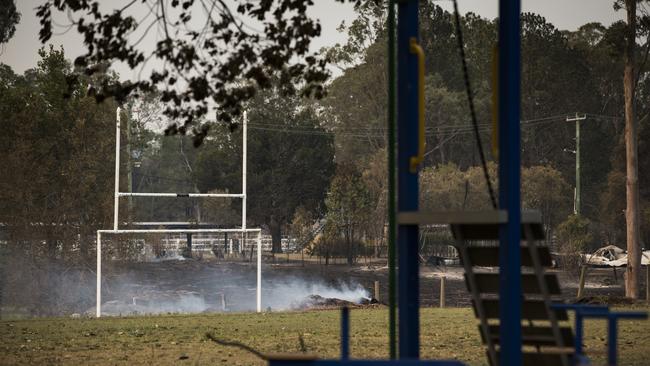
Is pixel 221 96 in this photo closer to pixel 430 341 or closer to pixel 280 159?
pixel 430 341

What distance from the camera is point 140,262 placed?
5275cm

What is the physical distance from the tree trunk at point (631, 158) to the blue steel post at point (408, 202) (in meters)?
22.5

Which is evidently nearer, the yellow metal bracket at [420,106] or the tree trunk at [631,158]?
the yellow metal bracket at [420,106]

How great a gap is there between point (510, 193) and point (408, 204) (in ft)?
2.51

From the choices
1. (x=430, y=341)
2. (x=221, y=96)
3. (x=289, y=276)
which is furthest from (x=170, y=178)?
(x=221, y=96)

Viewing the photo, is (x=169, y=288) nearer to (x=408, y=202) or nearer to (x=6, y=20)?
(x=6, y=20)

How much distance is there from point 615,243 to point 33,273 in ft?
111

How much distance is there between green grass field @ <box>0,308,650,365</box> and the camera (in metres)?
12.5

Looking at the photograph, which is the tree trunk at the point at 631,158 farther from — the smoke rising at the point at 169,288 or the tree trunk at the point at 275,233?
the tree trunk at the point at 275,233

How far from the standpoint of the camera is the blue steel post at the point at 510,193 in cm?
567

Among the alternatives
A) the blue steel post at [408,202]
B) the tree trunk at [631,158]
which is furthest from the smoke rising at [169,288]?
the blue steel post at [408,202]

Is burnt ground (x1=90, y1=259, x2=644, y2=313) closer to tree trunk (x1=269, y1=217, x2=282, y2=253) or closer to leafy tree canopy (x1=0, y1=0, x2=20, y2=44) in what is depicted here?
tree trunk (x1=269, y1=217, x2=282, y2=253)

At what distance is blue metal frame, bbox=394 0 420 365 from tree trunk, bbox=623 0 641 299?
22.5 meters

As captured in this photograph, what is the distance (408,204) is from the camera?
6.31 m
